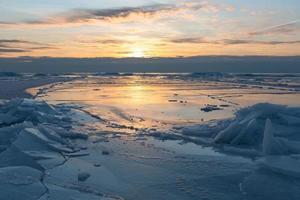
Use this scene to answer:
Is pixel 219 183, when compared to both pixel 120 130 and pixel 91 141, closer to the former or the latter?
pixel 91 141

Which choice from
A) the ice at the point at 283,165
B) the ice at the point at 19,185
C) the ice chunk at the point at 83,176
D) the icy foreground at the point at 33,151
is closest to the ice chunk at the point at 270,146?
the ice at the point at 283,165

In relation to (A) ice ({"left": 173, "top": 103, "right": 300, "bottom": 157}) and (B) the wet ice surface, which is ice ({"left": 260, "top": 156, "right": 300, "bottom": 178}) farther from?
(A) ice ({"left": 173, "top": 103, "right": 300, "bottom": 157})

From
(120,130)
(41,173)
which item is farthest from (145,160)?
(120,130)

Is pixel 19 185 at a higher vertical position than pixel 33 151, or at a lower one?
higher

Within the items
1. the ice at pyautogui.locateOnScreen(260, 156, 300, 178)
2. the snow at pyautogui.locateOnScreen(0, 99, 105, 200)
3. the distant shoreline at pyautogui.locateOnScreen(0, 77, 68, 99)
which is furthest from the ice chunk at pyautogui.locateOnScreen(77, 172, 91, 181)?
the distant shoreline at pyautogui.locateOnScreen(0, 77, 68, 99)

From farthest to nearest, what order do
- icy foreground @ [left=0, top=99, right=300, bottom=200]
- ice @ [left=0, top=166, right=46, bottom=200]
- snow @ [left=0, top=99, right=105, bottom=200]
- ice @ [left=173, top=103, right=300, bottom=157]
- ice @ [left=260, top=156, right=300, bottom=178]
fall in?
ice @ [left=173, top=103, right=300, bottom=157], ice @ [left=260, top=156, right=300, bottom=178], icy foreground @ [left=0, top=99, right=300, bottom=200], snow @ [left=0, top=99, right=105, bottom=200], ice @ [left=0, top=166, right=46, bottom=200]

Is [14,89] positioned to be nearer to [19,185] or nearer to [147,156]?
[147,156]

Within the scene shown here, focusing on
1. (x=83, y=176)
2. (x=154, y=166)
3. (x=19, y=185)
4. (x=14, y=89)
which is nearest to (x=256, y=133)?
(x=154, y=166)

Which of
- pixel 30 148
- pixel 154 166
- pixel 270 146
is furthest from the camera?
pixel 270 146
